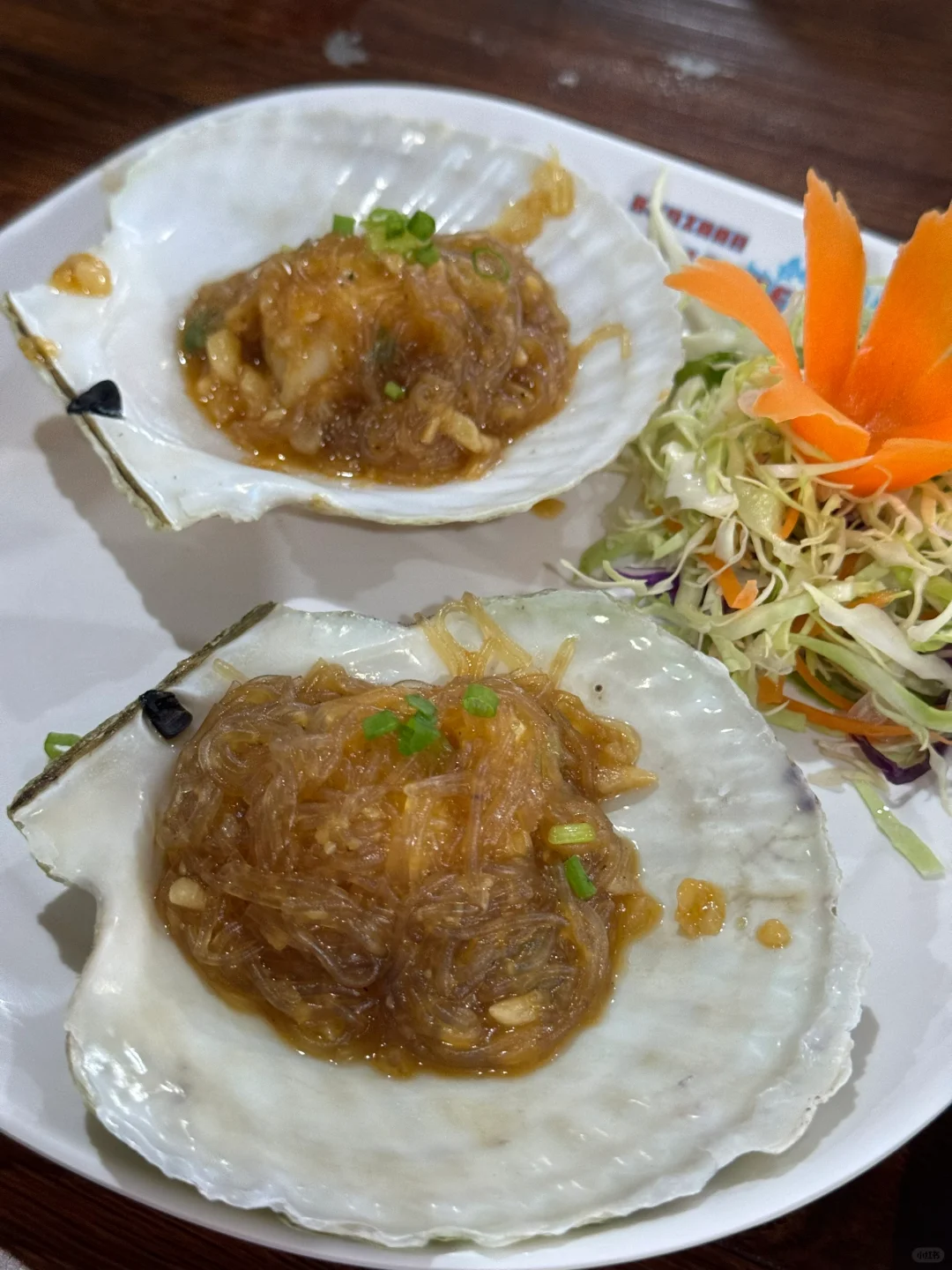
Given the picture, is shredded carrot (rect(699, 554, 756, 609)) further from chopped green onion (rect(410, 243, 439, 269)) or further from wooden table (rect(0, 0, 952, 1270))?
wooden table (rect(0, 0, 952, 1270))

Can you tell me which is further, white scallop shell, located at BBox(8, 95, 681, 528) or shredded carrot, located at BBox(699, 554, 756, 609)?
shredded carrot, located at BBox(699, 554, 756, 609)

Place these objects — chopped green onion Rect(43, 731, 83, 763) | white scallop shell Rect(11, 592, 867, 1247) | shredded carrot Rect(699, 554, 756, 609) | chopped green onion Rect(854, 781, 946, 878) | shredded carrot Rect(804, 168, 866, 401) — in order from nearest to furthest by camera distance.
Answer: white scallop shell Rect(11, 592, 867, 1247)
chopped green onion Rect(43, 731, 83, 763)
chopped green onion Rect(854, 781, 946, 878)
shredded carrot Rect(804, 168, 866, 401)
shredded carrot Rect(699, 554, 756, 609)

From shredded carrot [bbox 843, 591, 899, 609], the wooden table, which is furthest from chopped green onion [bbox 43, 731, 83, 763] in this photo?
the wooden table

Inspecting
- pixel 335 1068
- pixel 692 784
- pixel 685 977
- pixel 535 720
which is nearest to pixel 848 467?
pixel 692 784

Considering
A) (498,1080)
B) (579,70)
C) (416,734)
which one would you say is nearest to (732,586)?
(416,734)

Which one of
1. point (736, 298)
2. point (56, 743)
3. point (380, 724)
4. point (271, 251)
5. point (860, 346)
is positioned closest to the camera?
point (380, 724)

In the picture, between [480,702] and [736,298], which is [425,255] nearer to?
[736,298]
